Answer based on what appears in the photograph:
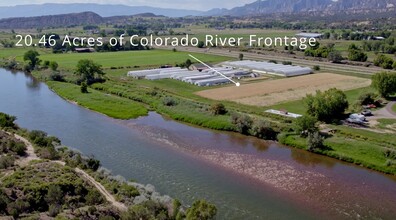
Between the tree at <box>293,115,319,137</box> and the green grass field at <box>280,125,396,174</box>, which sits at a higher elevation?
the tree at <box>293,115,319,137</box>

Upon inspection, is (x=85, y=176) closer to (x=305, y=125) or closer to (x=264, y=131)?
(x=264, y=131)

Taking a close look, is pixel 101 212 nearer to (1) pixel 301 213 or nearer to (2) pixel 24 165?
(2) pixel 24 165

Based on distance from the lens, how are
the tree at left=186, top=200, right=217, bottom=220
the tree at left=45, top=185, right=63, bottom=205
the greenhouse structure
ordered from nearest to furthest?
the tree at left=186, top=200, right=217, bottom=220 < the tree at left=45, top=185, right=63, bottom=205 < the greenhouse structure

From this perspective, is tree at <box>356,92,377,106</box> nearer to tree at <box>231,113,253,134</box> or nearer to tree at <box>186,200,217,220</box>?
tree at <box>231,113,253,134</box>

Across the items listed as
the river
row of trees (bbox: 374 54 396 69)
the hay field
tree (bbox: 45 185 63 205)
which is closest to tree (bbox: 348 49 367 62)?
row of trees (bbox: 374 54 396 69)

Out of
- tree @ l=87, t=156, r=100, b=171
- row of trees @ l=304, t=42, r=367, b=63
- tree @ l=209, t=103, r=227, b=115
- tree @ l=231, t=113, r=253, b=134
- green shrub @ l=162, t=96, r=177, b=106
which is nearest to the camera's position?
tree @ l=87, t=156, r=100, b=171

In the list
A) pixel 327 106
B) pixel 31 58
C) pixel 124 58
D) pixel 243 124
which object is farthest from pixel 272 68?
pixel 31 58

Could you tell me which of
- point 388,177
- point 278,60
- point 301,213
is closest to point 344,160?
point 388,177
